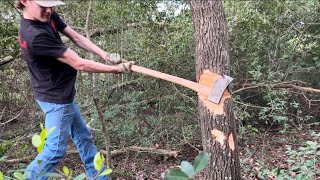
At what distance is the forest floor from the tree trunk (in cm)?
93

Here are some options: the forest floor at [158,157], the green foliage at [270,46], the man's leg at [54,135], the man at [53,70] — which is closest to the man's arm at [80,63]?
the man at [53,70]

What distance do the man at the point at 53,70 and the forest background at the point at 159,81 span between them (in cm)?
114

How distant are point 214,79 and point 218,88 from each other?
8cm

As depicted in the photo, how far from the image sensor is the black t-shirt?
2600 mm

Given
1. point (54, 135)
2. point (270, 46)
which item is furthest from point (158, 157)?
point (270, 46)

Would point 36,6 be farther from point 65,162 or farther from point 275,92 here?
point 275,92

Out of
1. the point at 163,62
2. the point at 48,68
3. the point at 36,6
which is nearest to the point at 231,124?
the point at 48,68

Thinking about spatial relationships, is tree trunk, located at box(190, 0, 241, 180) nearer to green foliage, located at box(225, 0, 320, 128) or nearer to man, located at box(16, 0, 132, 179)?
man, located at box(16, 0, 132, 179)

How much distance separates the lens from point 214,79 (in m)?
2.70

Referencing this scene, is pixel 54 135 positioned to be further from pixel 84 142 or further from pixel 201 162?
pixel 201 162

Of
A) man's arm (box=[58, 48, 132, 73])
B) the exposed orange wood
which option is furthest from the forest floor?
man's arm (box=[58, 48, 132, 73])

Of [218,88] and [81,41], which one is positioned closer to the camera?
[218,88]

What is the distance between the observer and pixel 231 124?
9.09 ft

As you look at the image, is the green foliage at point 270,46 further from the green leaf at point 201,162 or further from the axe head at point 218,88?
the green leaf at point 201,162
